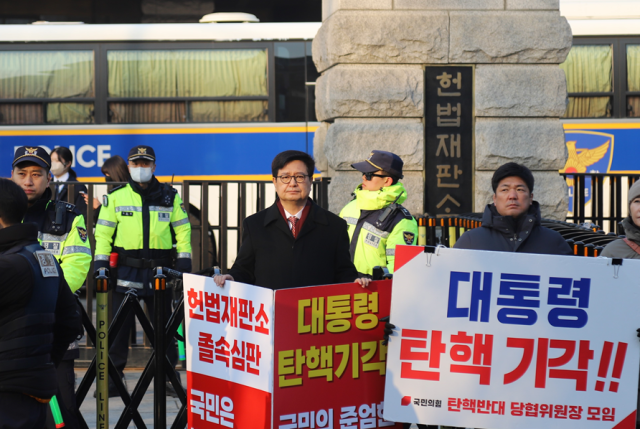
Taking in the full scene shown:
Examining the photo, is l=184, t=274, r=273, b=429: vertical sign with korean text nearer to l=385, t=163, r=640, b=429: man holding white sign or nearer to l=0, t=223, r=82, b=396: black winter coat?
l=385, t=163, r=640, b=429: man holding white sign

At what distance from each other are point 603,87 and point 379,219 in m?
7.64

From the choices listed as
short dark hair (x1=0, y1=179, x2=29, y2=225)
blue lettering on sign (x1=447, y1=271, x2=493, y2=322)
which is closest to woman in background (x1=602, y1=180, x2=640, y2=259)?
blue lettering on sign (x1=447, y1=271, x2=493, y2=322)

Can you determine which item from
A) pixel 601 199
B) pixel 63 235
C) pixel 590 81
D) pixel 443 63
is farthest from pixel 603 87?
pixel 63 235

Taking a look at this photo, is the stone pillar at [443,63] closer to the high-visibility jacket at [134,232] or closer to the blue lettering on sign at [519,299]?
the high-visibility jacket at [134,232]

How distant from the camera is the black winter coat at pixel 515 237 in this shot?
13.6ft

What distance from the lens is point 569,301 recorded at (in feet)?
12.4

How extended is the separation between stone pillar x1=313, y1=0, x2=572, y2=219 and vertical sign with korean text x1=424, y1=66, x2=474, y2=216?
8cm

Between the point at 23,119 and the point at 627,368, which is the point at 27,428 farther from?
the point at 23,119

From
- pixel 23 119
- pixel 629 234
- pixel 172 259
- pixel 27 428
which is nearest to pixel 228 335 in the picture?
pixel 27 428

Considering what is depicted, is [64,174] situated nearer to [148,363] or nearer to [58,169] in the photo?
[58,169]

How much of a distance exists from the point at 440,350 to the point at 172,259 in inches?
149

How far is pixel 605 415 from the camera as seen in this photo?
376 cm

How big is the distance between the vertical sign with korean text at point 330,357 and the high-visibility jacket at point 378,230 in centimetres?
139

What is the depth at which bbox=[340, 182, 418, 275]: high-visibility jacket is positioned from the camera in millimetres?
5391
